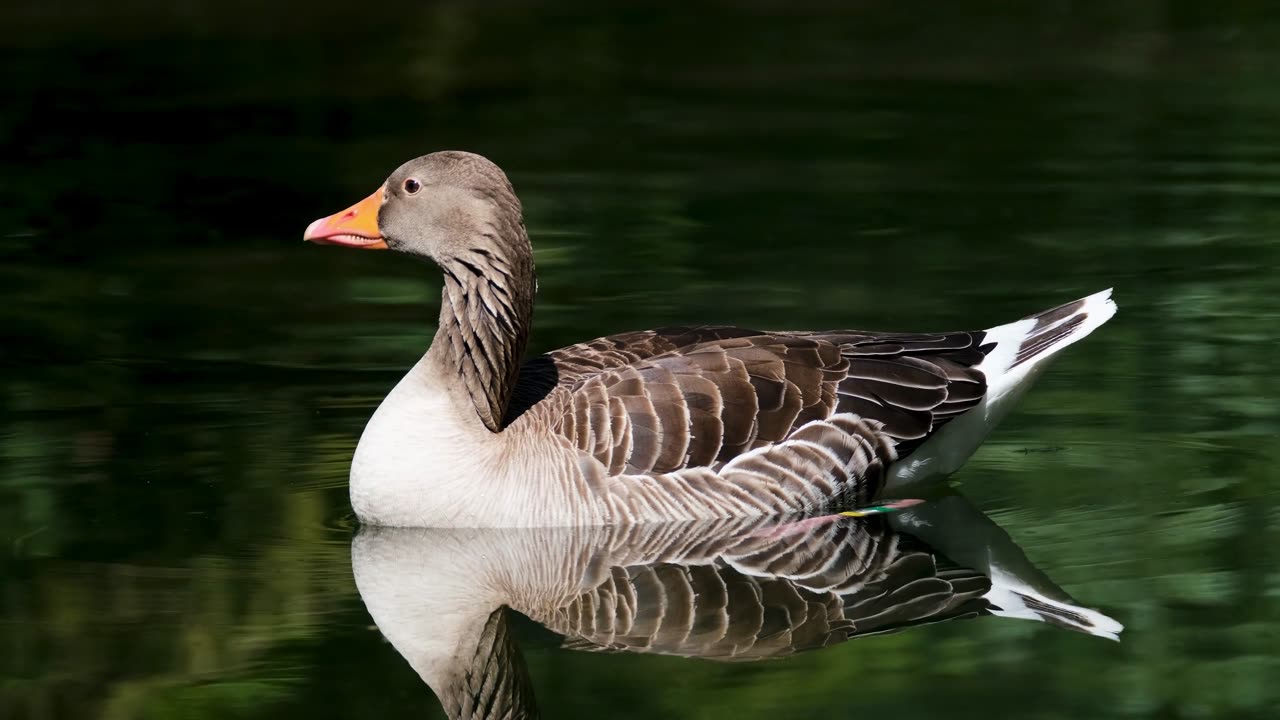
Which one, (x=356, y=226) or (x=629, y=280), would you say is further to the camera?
(x=629, y=280)

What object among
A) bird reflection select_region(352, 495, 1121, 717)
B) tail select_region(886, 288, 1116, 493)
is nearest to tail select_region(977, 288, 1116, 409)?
tail select_region(886, 288, 1116, 493)

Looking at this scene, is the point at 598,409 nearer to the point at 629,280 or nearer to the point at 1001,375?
the point at 1001,375

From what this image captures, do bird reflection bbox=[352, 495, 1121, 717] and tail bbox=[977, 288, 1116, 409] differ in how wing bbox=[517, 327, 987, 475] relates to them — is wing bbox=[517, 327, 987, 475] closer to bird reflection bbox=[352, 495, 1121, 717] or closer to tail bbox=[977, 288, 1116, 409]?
tail bbox=[977, 288, 1116, 409]

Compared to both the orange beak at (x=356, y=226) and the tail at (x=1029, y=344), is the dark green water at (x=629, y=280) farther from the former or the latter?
the orange beak at (x=356, y=226)

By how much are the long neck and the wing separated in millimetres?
280

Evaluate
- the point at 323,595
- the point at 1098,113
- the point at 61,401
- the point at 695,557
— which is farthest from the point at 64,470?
the point at 1098,113

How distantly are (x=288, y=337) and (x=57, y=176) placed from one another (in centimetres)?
611

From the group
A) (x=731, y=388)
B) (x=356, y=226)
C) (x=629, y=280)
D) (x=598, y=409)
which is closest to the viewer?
(x=598, y=409)

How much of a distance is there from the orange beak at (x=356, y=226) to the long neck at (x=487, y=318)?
1.25ft

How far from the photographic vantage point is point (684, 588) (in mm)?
8336

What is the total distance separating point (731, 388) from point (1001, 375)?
149cm

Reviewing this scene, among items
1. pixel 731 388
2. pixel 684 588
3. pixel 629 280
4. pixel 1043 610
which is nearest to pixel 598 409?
pixel 731 388

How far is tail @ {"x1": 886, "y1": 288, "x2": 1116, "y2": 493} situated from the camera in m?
9.59

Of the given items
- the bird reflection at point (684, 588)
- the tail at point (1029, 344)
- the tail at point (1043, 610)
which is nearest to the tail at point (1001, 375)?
the tail at point (1029, 344)
